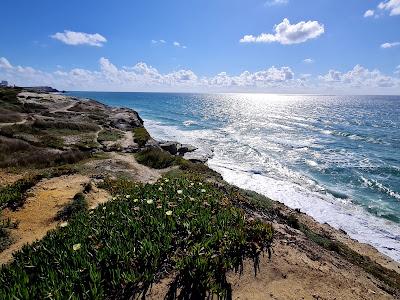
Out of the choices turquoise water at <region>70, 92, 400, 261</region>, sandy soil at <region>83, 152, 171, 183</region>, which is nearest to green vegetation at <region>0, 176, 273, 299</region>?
sandy soil at <region>83, 152, 171, 183</region>

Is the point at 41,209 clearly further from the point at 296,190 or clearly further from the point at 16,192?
the point at 296,190

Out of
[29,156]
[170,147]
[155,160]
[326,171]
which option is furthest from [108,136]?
[326,171]

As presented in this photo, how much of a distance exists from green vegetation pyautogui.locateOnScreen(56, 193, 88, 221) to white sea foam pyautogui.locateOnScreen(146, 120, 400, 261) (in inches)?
680

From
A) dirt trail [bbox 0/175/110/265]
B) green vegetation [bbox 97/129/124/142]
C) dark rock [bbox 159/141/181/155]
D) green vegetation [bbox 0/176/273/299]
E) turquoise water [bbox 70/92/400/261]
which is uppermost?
green vegetation [bbox 0/176/273/299]

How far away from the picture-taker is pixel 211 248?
29.4 ft

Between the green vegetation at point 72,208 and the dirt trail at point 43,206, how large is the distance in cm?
29

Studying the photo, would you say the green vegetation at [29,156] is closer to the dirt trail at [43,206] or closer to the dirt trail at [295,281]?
the dirt trail at [43,206]

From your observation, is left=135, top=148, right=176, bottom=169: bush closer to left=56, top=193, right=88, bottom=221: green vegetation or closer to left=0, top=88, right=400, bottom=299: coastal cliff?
left=0, top=88, right=400, bottom=299: coastal cliff

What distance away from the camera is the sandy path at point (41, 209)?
12.3 meters

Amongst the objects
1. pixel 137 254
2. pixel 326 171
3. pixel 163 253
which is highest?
pixel 137 254

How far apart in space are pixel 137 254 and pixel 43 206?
8.97 meters

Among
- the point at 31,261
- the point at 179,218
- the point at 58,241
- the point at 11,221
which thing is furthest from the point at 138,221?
the point at 11,221

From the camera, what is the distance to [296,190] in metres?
31.1

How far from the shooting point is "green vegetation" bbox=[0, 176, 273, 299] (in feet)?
24.2
